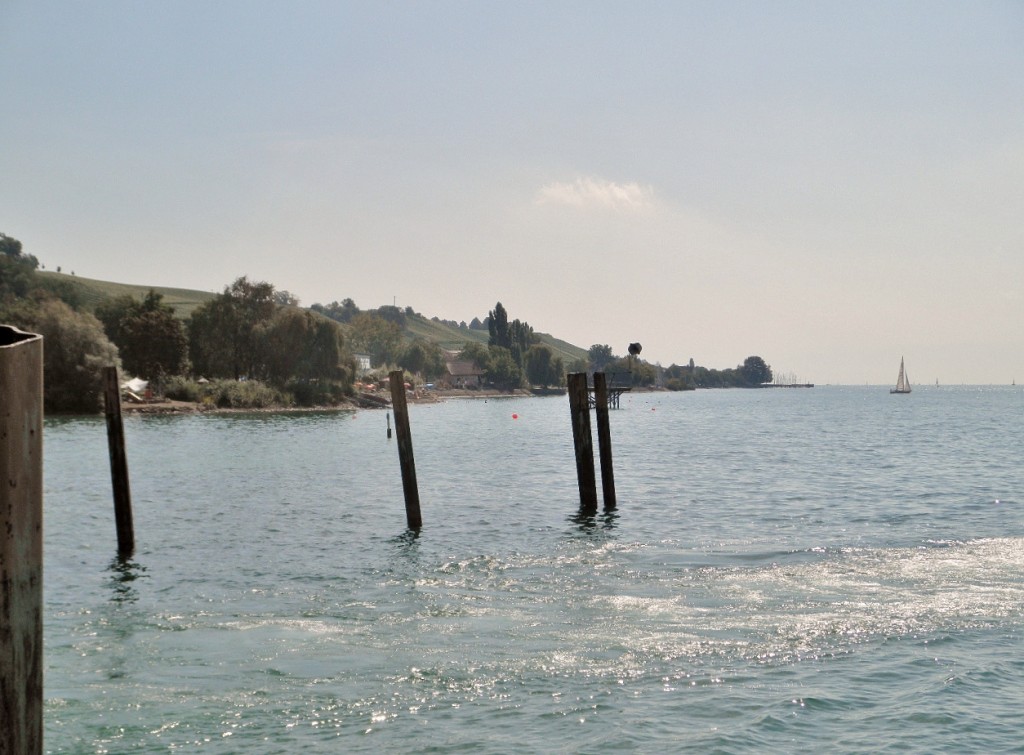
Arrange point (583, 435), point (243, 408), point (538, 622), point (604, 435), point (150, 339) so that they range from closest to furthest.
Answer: point (538, 622) → point (583, 435) → point (604, 435) → point (150, 339) → point (243, 408)

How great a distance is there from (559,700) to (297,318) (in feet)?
338

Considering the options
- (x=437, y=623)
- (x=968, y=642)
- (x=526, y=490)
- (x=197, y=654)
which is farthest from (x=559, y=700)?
(x=526, y=490)

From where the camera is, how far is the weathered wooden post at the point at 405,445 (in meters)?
21.0

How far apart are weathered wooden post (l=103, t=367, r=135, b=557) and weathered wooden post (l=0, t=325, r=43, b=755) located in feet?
49.8

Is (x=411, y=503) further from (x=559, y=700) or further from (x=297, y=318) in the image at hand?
(x=297, y=318)

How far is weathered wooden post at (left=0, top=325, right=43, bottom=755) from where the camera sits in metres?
4.25

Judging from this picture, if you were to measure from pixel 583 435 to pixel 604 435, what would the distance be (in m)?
1.62

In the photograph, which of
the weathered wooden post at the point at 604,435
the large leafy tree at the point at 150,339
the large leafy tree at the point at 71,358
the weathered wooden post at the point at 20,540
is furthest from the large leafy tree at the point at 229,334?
the weathered wooden post at the point at 20,540

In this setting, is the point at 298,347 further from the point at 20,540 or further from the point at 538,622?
the point at 20,540

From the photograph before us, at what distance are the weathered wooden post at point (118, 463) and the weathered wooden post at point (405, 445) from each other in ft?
19.3

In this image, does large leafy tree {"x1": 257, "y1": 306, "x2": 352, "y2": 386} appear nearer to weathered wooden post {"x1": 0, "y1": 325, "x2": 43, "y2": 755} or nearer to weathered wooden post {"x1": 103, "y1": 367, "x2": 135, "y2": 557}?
weathered wooden post {"x1": 103, "y1": 367, "x2": 135, "y2": 557}

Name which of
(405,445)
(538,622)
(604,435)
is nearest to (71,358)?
(405,445)

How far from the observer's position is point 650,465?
143ft

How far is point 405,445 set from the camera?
70.6 feet
